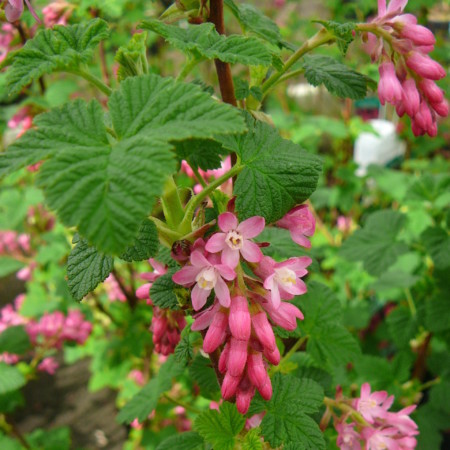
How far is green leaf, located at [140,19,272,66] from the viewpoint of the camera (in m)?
0.68

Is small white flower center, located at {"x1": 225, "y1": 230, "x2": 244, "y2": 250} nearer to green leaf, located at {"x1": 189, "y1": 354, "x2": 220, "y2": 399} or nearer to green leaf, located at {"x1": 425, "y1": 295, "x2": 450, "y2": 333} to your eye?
green leaf, located at {"x1": 189, "y1": 354, "x2": 220, "y2": 399}

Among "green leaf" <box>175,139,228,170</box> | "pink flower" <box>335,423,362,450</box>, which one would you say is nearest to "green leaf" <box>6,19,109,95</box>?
"green leaf" <box>175,139,228,170</box>

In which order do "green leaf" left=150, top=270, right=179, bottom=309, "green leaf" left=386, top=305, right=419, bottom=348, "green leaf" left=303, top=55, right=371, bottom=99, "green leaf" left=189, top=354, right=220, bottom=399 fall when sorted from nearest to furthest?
"green leaf" left=150, top=270, right=179, bottom=309 < "green leaf" left=303, top=55, right=371, bottom=99 < "green leaf" left=189, top=354, right=220, bottom=399 < "green leaf" left=386, top=305, right=419, bottom=348

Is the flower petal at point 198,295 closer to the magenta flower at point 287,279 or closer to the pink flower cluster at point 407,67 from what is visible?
the magenta flower at point 287,279

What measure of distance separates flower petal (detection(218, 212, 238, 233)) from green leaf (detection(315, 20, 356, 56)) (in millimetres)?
351

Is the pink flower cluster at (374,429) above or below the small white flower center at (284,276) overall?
below

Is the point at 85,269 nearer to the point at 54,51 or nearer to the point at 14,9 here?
the point at 54,51

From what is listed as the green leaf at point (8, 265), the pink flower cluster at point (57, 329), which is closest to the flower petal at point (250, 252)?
the pink flower cluster at point (57, 329)

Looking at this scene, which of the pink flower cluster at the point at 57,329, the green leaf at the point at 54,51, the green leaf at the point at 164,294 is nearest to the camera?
the green leaf at the point at 54,51

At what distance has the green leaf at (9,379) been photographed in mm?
1547

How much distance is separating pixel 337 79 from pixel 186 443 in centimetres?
73

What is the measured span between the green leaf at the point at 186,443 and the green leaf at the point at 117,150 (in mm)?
563

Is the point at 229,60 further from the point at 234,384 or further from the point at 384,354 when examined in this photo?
the point at 384,354

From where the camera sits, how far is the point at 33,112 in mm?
1612
